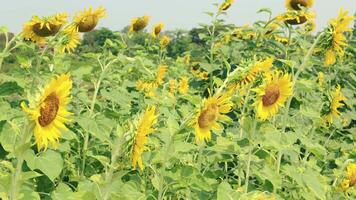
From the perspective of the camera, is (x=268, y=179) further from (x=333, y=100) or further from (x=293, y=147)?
(x=333, y=100)

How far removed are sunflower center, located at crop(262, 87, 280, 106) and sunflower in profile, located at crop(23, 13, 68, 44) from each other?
986mm

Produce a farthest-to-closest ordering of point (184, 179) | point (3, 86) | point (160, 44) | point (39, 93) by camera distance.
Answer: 1. point (160, 44)
2. point (3, 86)
3. point (184, 179)
4. point (39, 93)

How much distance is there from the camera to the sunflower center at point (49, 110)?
159 centimetres

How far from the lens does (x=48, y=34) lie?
9.37 feet

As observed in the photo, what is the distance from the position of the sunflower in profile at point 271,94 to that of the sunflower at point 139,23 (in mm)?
2749

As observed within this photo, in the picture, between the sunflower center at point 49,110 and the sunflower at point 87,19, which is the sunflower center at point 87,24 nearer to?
the sunflower at point 87,19

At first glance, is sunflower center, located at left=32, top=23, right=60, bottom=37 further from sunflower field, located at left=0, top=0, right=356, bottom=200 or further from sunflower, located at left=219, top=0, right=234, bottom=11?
sunflower, located at left=219, top=0, right=234, bottom=11

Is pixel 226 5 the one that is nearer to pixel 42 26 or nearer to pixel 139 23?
pixel 139 23

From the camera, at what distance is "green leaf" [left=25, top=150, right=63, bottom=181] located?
6.91ft

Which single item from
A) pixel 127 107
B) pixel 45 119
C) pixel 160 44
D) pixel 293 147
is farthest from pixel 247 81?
pixel 160 44

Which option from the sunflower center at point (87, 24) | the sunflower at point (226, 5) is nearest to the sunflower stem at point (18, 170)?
the sunflower center at point (87, 24)

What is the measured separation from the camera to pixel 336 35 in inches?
121

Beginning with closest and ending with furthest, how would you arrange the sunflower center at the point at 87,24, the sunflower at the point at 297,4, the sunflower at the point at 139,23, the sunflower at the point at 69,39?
the sunflower at the point at 69,39, the sunflower center at the point at 87,24, the sunflower at the point at 297,4, the sunflower at the point at 139,23

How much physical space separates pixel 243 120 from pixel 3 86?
103 centimetres
